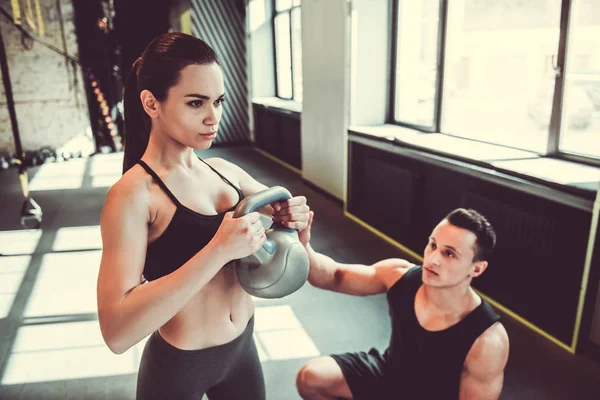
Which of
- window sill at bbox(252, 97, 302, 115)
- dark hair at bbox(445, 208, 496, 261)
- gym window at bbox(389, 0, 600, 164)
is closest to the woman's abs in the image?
dark hair at bbox(445, 208, 496, 261)

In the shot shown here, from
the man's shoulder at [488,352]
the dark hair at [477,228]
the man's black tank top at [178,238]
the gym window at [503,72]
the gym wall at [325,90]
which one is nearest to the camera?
the man's black tank top at [178,238]

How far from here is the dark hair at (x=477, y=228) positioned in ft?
5.32

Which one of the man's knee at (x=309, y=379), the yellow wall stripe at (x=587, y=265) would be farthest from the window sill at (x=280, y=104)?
the man's knee at (x=309, y=379)

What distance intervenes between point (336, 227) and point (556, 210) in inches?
84.4

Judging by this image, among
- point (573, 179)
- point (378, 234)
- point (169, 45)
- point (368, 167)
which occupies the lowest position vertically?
point (378, 234)

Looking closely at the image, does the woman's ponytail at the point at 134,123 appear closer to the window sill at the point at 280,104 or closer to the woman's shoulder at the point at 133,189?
the woman's shoulder at the point at 133,189

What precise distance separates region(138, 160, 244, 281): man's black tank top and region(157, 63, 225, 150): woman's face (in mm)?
108

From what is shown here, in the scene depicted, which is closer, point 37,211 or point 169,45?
point 169,45

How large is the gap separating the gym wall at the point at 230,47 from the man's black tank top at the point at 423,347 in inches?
291

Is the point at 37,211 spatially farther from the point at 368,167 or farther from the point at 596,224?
the point at 596,224

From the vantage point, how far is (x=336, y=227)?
4.45 meters

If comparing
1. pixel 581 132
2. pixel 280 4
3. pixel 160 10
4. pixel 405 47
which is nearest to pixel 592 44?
pixel 581 132

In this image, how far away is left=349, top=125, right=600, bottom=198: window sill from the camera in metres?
2.47

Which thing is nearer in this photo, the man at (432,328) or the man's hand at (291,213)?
the man's hand at (291,213)
